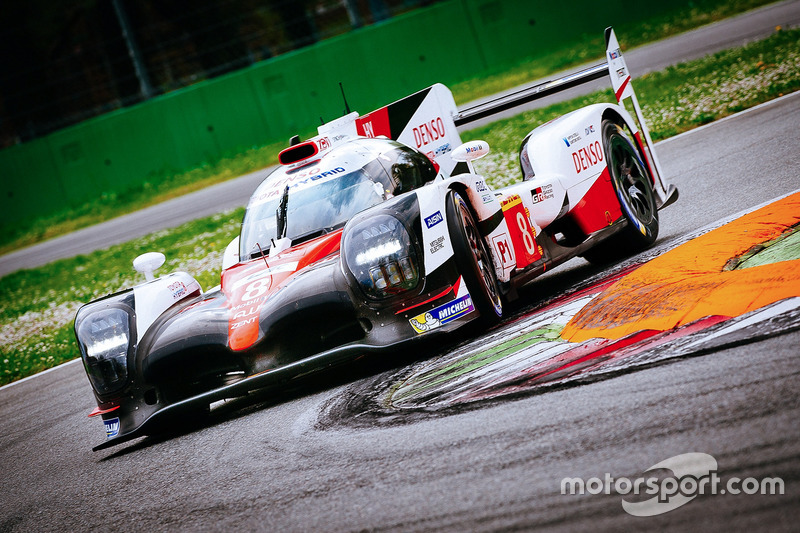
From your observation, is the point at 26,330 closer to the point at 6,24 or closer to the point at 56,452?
the point at 56,452

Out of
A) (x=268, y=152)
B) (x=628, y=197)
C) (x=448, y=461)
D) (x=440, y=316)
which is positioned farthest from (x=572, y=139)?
(x=268, y=152)

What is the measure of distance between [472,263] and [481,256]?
366 mm

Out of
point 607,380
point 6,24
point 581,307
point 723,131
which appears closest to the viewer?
point 607,380

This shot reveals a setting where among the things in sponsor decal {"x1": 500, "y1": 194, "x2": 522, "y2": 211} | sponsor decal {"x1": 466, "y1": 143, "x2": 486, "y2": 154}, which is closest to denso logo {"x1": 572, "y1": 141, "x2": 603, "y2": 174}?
Answer: sponsor decal {"x1": 500, "y1": 194, "x2": 522, "y2": 211}

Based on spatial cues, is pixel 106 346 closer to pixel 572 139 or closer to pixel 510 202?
pixel 510 202

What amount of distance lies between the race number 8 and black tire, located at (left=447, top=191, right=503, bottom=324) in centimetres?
55

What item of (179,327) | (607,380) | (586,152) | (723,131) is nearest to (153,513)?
(179,327)

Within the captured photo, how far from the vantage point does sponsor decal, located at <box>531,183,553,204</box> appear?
6.17 metres

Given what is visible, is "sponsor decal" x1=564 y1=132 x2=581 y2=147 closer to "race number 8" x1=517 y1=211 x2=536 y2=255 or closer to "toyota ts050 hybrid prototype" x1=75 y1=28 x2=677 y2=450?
"toyota ts050 hybrid prototype" x1=75 y1=28 x2=677 y2=450

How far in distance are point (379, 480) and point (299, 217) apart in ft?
9.22

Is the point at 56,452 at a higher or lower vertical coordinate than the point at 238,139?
lower

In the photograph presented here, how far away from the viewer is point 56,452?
570cm

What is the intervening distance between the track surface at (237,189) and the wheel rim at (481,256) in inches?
452

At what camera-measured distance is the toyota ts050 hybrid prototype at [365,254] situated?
4.93m
